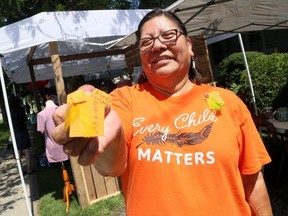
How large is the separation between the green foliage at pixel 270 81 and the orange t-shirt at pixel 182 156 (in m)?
6.77

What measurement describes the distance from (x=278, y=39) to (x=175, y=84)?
1629cm

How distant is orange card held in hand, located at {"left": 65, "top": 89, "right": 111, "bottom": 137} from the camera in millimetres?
843

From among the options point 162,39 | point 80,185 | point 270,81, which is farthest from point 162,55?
point 270,81

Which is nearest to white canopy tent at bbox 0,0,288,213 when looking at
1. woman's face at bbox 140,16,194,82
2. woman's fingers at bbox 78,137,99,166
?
woman's face at bbox 140,16,194,82

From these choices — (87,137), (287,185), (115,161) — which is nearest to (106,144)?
(87,137)

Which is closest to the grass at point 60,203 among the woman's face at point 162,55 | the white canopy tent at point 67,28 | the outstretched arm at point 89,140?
the white canopy tent at point 67,28

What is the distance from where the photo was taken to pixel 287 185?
4.96m

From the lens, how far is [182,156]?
1.37m

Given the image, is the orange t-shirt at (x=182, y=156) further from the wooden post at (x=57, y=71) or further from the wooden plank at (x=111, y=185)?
the wooden plank at (x=111, y=185)

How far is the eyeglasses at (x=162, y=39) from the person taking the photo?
1.48 m

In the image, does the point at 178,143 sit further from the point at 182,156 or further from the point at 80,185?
the point at 80,185

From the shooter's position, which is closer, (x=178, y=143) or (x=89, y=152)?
(x=89, y=152)

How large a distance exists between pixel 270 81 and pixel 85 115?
26.4ft

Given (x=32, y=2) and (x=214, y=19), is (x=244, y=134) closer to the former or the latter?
(x=214, y=19)
